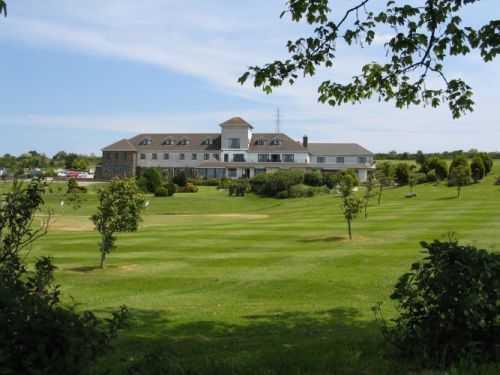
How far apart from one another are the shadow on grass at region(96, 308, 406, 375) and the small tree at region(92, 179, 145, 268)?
8.06 meters

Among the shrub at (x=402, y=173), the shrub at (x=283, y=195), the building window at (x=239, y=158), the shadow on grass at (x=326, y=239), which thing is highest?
the building window at (x=239, y=158)

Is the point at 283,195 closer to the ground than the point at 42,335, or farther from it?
closer to the ground

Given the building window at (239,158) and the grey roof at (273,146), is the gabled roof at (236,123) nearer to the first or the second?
the grey roof at (273,146)

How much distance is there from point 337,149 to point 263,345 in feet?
290

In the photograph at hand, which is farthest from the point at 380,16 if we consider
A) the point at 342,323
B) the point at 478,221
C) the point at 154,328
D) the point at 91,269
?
the point at 478,221

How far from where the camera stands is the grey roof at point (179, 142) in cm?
10044

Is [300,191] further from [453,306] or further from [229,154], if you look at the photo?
[453,306]

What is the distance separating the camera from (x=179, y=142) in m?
102

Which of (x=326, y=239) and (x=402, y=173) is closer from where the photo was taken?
(x=326, y=239)

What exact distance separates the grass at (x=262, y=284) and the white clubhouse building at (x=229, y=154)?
54.0 metres

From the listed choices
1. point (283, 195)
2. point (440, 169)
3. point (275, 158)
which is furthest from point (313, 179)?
point (275, 158)

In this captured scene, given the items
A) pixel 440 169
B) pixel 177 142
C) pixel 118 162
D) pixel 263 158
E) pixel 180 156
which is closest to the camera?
pixel 440 169

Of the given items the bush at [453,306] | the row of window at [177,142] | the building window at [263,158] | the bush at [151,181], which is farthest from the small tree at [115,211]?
the row of window at [177,142]

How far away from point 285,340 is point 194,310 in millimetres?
4178
